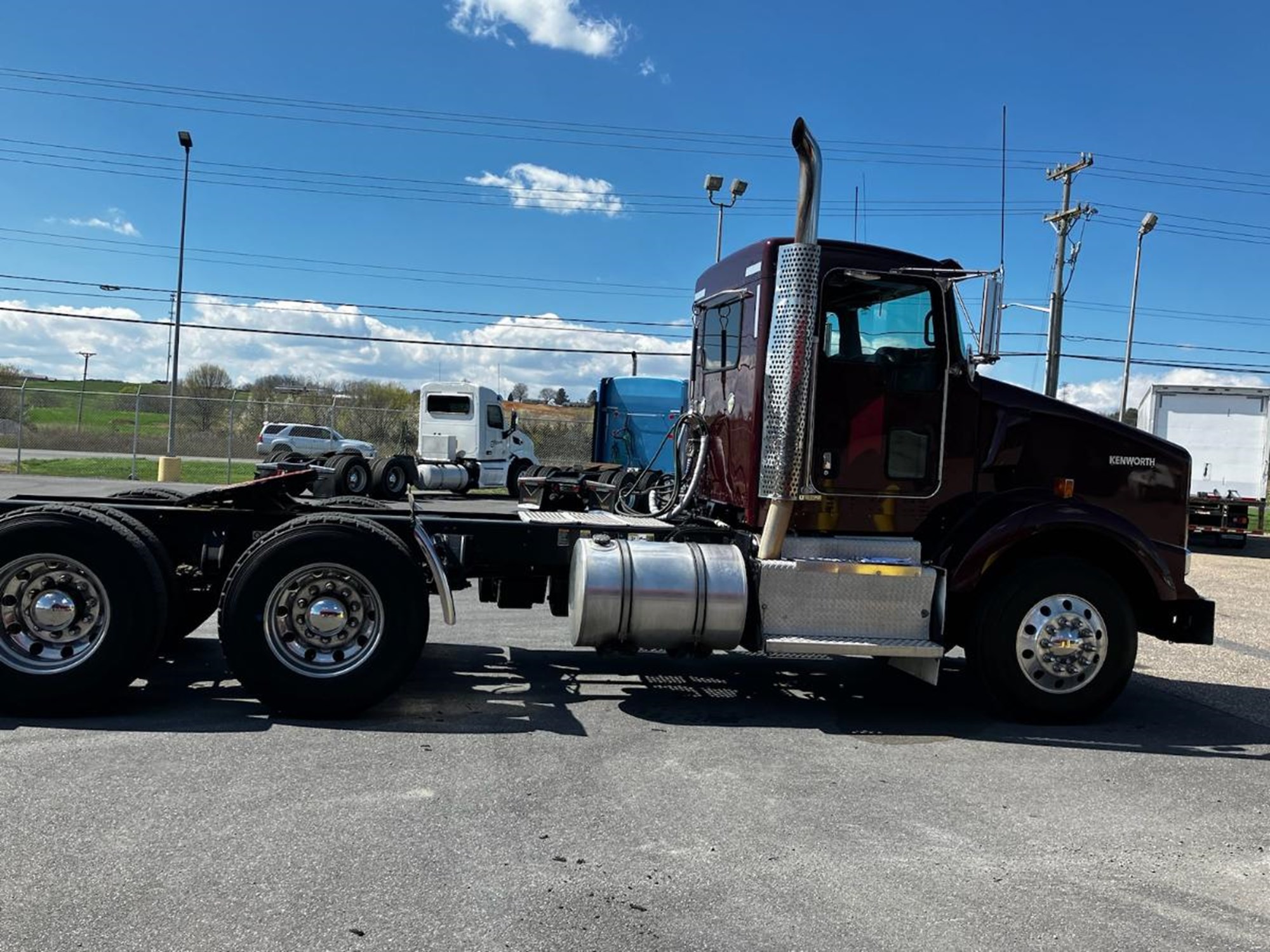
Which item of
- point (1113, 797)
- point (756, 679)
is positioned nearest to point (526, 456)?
point (756, 679)

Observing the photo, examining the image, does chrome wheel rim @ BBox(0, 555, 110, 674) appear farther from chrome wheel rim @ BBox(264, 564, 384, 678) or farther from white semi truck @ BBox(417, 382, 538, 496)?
white semi truck @ BBox(417, 382, 538, 496)

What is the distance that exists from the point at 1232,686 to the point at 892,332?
4.21 m

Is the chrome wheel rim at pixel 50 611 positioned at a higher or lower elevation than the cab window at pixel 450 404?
lower

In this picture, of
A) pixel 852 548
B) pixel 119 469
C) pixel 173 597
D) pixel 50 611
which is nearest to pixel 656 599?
pixel 852 548

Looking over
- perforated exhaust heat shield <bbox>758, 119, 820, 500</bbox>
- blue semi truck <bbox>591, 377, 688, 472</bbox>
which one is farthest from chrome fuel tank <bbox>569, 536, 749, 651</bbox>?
blue semi truck <bbox>591, 377, 688, 472</bbox>

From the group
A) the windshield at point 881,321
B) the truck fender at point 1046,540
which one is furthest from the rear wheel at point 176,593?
the truck fender at point 1046,540

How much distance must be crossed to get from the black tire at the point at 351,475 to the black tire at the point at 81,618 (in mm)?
15948

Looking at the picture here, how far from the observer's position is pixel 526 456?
26016mm

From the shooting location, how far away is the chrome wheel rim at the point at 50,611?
5316mm

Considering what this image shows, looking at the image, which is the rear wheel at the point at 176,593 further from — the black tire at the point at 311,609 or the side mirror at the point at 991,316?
the side mirror at the point at 991,316

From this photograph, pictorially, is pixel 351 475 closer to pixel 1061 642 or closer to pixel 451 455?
pixel 451 455

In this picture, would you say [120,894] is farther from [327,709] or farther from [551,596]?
[551,596]

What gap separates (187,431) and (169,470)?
11.6m

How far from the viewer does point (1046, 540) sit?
236 inches
